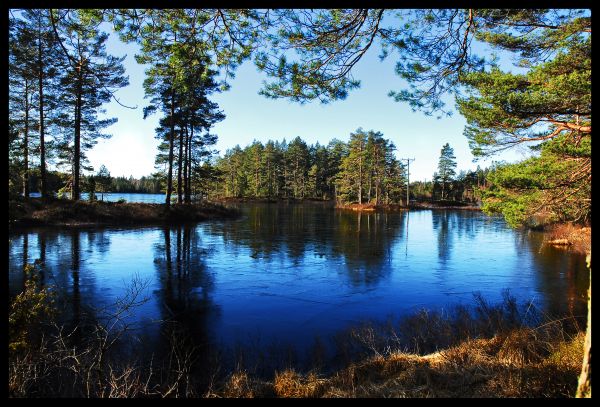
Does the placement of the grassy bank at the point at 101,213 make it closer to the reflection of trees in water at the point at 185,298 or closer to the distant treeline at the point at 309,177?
the reflection of trees in water at the point at 185,298

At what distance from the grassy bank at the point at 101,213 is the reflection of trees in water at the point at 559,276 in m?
25.3

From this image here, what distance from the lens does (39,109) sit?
1128 inches

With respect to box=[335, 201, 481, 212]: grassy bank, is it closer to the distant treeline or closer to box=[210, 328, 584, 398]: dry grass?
the distant treeline

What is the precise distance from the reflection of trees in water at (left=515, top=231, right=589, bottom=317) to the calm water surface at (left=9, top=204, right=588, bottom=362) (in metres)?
0.04

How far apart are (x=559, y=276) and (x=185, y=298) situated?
1330cm

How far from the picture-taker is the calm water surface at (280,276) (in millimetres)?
9156

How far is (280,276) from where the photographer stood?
1352cm

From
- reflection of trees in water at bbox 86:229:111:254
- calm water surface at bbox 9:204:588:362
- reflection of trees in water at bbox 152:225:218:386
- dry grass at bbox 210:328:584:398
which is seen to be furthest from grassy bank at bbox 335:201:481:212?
dry grass at bbox 210:328:584:398

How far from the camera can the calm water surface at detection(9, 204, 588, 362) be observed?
30.0 ft

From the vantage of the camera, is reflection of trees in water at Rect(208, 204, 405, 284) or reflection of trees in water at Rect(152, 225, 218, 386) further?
reflection of trees in water at Rect(208, 204, 405, 284)

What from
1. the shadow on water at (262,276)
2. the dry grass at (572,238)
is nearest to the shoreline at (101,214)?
the shadow on water at (262,276)
